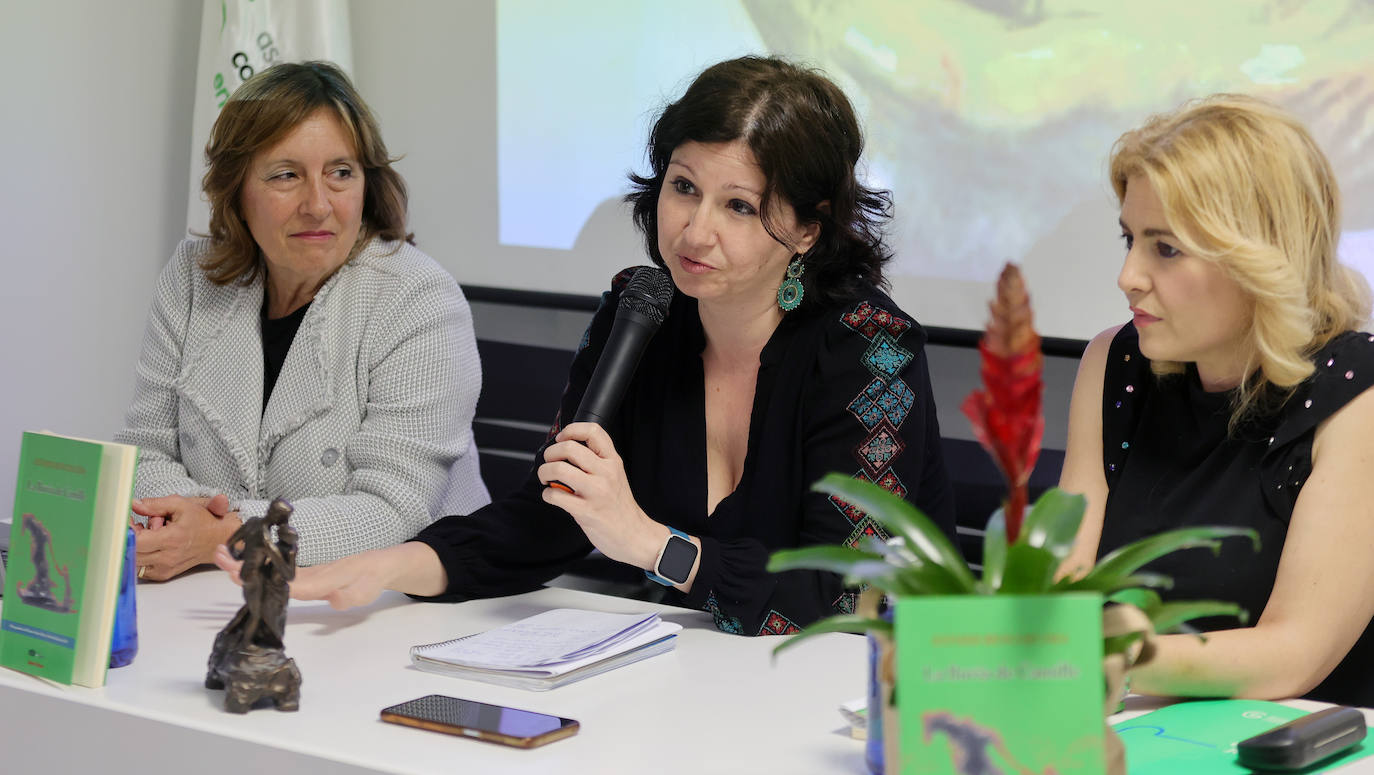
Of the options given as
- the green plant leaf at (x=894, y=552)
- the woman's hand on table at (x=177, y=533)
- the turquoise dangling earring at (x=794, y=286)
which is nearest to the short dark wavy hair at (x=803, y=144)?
the turquoise dangling earring at (x=794, y=286)

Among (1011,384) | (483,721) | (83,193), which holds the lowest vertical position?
(483,721)

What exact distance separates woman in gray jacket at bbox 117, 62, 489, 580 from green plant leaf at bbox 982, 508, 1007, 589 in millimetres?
1349

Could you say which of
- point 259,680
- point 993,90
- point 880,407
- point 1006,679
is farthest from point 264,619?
point 993,90

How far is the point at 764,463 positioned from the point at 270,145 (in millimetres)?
1065

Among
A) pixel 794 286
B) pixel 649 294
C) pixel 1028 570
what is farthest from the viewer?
pixel 794 286

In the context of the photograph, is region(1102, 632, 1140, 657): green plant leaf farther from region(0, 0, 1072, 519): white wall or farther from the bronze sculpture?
region(0, 0, 1072, 519): white wall

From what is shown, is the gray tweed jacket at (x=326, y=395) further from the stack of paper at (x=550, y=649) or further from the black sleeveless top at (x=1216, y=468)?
the black sleeveless top at (x=1216, y=468)

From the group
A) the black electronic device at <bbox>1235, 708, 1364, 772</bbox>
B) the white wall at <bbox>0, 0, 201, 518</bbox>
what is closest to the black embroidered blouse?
the black electronic device at <bbox>1235, 708, 1364, 772</bbox>

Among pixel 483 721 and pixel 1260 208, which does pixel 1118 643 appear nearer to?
pixel 483 721

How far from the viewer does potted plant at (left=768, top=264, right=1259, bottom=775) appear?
0.82 meters

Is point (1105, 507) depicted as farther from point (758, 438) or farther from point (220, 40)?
point (220, 40)

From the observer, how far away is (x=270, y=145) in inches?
91.3

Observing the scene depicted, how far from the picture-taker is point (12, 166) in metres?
3.66

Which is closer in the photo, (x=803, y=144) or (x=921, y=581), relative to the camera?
(x=921, y=581)
